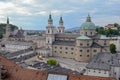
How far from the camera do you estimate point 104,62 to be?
50469 millimetres

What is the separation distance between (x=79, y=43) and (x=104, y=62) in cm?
2418

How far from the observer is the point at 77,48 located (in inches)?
2945

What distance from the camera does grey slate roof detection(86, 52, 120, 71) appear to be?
46812mm

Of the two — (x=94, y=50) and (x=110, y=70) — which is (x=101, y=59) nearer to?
(x=110, y=70)

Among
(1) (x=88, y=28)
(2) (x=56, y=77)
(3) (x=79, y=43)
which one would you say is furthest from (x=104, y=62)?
(1) (x=88, y=28)

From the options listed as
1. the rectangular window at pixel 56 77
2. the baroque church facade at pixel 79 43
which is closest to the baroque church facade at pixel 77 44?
the baroque church facade at pixel 79 43

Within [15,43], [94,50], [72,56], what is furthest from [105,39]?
[15,43]

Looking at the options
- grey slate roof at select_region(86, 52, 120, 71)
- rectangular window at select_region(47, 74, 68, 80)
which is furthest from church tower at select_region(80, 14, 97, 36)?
rectangular window at select_region(47, 74, 68, 80)

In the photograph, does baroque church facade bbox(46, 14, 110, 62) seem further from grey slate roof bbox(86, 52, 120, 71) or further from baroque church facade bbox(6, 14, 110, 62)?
grey slate roof bbox(86, 52, 120, 71)

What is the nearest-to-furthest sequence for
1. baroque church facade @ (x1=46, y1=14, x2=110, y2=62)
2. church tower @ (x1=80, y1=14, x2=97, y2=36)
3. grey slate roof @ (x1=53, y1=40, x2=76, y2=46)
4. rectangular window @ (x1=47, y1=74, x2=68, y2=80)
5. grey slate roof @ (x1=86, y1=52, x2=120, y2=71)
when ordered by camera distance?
rectangular window @ (x1=47, y1=74, x2=68, y2=80), grey slate roof @ (x1=86, y1=52, x2=120, y2=71), baroque church facade @ (x1=46, y1=14, x2=110, y2=62), church tower @ (x1=80, y1=14, x2=97, y2=36), grey slate roof @ (x1=53, y1=40, x2=76, y2=46)

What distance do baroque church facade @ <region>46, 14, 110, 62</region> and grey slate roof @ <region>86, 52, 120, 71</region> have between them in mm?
18319

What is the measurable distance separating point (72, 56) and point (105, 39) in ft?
→ 40.7

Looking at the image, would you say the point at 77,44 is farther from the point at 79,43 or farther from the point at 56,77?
the point at 56,77

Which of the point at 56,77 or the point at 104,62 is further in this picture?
the point at 104,62
